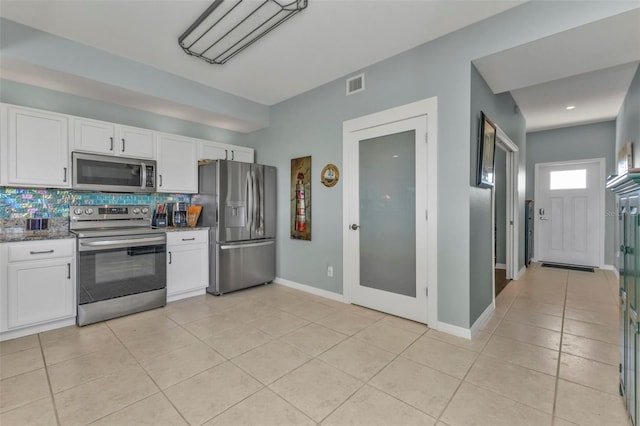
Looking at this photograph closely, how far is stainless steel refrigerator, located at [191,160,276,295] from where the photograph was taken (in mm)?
3777

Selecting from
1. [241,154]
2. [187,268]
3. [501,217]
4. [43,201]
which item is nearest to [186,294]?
[187,268]

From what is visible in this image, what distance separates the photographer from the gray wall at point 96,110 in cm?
297

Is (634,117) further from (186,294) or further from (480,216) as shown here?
(186,294)

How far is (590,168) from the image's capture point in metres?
5.48

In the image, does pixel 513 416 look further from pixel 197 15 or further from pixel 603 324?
pixel 197 15

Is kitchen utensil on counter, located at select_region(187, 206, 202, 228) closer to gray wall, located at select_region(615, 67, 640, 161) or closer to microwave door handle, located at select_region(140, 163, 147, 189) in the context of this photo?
microwave door handle, located at select_region(140, 163, 147, 189)

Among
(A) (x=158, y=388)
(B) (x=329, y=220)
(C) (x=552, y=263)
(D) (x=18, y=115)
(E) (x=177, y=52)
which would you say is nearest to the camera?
(A) (x=158, y=388)

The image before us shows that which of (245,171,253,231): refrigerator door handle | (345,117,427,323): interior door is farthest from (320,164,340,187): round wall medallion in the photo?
(245,171,253,231): refrigerator door handle

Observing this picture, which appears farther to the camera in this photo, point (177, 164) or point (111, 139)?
point (177, 164)

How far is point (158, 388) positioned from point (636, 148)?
194 inches

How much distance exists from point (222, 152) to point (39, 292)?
8.55 ft

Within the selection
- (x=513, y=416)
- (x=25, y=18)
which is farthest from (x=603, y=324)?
(x=25, y=18)

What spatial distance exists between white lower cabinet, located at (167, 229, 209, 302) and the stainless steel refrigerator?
9 centimetres

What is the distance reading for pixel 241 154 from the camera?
15.1ft
